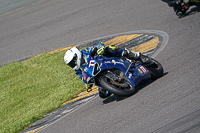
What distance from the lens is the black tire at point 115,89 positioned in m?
6.41

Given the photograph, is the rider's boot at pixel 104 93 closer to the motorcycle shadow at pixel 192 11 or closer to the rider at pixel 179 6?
the rider at pixel 179 6

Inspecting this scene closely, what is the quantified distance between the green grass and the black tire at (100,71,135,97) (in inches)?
93.8

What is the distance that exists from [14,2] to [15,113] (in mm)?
12527

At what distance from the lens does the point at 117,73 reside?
23.0 feet

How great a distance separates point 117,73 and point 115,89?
663 millimetres

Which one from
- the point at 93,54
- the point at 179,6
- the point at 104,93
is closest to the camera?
the point at 93,54

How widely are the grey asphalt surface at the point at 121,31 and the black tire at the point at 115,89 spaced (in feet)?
0.58

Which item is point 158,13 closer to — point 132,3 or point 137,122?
point 132,3

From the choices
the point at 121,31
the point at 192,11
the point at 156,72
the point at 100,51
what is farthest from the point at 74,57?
the point at 192,11

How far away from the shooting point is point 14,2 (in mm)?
19984

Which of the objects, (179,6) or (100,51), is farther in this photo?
(179,6)

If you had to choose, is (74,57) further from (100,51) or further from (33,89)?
(33,89)

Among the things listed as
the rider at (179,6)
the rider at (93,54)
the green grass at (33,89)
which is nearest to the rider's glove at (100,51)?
the rider at (93,54)

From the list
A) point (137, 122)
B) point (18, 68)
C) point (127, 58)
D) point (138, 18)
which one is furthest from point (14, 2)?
point (137, 122)
